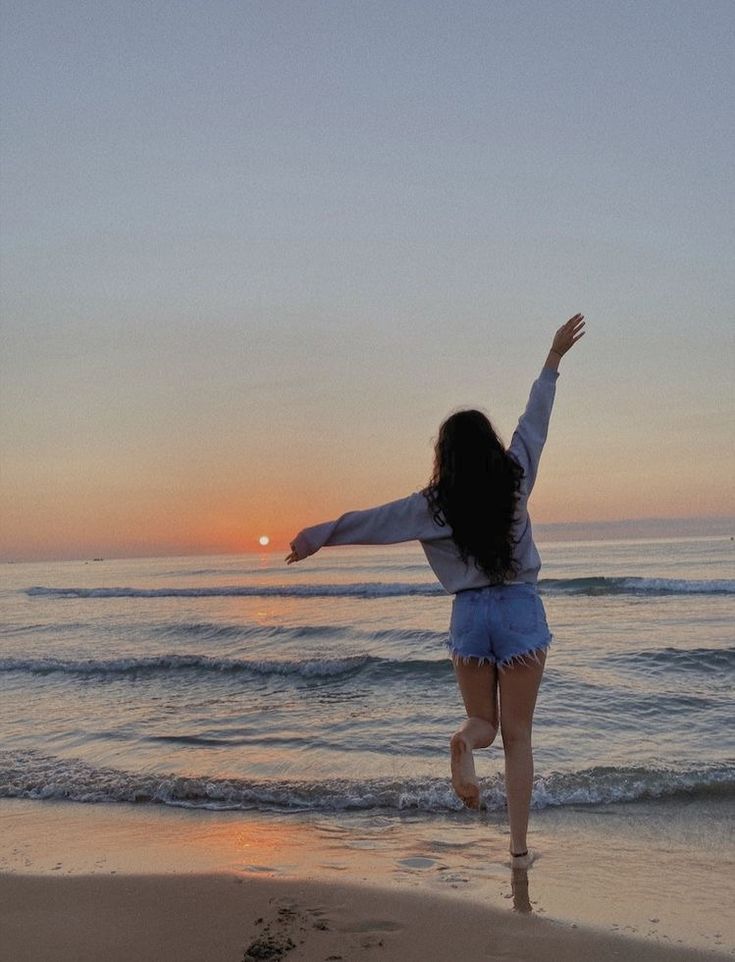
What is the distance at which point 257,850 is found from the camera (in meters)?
4.86

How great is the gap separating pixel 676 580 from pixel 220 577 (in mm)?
Result: 23248

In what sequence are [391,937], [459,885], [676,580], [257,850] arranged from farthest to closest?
1. [676,580]
2. [257,850]
3. [459,885]
4. [391,937]

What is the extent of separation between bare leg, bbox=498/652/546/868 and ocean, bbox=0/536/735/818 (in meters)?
1.89

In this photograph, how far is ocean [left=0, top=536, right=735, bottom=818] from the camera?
612cm

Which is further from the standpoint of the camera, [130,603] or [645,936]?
[130,603]

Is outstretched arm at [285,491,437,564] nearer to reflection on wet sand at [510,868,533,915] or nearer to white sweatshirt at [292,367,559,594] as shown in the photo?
white sweatshirt at [292,367,559,594]

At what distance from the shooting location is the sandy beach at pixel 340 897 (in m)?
3.36

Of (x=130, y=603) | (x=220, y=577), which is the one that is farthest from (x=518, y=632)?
(x=220, y=577)

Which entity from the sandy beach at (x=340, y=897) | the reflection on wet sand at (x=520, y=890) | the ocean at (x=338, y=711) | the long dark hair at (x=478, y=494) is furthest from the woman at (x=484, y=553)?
the ocean at (x=338, y=711)

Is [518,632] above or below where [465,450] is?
below

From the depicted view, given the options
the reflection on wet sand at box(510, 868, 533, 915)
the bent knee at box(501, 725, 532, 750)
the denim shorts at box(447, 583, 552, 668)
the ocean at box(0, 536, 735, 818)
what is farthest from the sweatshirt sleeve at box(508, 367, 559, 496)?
the ocean at box(0, 536, 735, 818)

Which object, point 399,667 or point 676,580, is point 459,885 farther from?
point 676,580

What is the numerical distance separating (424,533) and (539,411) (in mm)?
786

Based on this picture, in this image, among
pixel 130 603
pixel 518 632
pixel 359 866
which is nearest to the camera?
pixel 518 632
